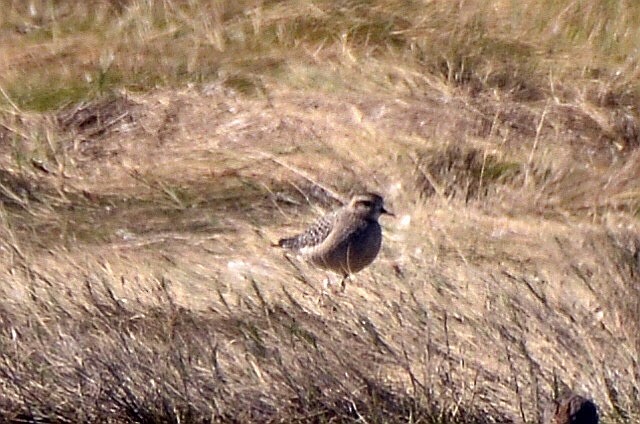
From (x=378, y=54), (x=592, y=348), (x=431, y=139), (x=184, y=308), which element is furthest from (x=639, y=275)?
(x=378, y=54)

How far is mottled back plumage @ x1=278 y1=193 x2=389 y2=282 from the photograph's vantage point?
6574 mm

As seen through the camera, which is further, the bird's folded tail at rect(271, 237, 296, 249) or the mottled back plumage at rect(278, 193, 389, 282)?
the bird's folded tail at rect(271, 237, 296, 249)

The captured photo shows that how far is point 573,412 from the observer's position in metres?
4.96

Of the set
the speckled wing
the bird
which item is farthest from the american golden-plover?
the bird

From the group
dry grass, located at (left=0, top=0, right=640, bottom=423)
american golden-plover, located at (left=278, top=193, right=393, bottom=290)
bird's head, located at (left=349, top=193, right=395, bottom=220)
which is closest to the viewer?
dry grass, located at (left=0, top=0, right=640, bottom=423)

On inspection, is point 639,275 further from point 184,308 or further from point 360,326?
point 184,308

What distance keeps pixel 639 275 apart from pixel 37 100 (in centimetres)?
426

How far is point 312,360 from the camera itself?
18.1 ft

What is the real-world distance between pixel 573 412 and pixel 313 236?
2065mm

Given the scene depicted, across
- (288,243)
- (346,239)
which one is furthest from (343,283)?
(288,243)

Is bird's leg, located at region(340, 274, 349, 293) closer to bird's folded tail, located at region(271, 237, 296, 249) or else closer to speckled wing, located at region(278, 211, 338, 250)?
speckled wing, located at region(278, 211, 338, 250)

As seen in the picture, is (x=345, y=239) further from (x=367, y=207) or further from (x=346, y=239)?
(x=367, y=207)

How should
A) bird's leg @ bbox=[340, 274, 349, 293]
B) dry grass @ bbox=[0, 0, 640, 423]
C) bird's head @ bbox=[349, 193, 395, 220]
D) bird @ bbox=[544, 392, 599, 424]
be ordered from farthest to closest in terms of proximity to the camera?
bird's head @ bbox=[349, 193, 395, 220] < bird's leg @ bbox=[340, 274, 349, 293] < dry grass @ bbox=[0, 0, 640, 423] < bird @ bbox=[544, 392, 599, 424]

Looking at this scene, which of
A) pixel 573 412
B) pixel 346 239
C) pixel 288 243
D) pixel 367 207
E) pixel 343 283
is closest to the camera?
pixel 573 412
